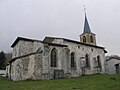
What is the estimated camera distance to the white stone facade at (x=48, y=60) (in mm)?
24398

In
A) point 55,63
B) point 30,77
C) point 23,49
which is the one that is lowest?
point 30,77

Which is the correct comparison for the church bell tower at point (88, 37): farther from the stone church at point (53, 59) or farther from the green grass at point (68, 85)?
the green grass at point (68, 85)

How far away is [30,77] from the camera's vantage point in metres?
23.9

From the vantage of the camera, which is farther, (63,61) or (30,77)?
(63,61)

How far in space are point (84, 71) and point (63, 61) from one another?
5.95m

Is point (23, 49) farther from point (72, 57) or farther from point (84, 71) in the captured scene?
point (84, 71)

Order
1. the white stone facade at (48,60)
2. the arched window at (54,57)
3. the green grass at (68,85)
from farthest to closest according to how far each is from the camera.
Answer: the arched window at (54,57) < the white stone facade at (48,60) < the green grass at (68,85)

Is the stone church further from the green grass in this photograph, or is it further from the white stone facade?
the green grass

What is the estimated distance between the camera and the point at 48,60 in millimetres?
25562

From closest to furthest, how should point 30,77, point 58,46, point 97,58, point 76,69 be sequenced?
point 30,77 < point 58,46 < point 76,69 < point 97,58

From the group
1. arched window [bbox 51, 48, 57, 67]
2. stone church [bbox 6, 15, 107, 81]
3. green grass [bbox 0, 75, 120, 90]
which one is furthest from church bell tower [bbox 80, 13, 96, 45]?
green grass [bbox 0, 75, 120, 90]

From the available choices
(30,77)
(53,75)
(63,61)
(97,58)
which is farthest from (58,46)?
(97,58)

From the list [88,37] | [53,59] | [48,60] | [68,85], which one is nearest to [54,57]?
[53,59]

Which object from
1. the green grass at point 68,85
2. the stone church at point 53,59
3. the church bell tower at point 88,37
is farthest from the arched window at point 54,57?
the church bell tower at point 88,37
